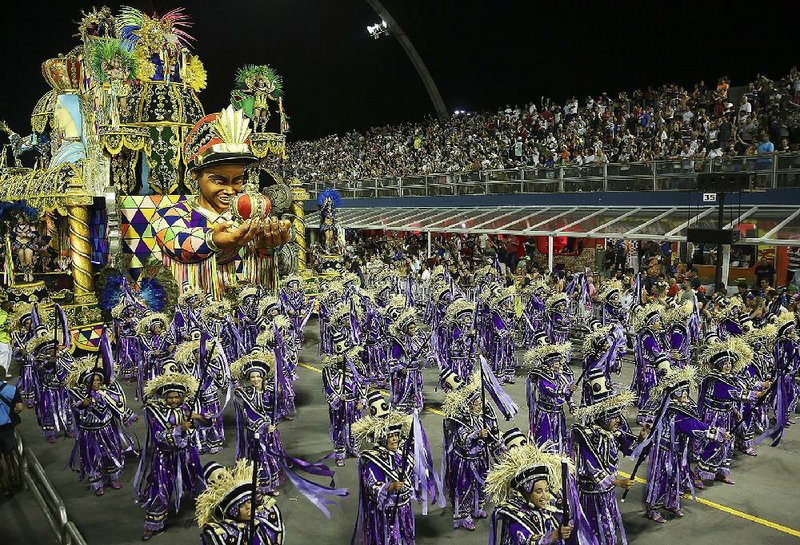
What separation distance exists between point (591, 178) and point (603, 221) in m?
2.44

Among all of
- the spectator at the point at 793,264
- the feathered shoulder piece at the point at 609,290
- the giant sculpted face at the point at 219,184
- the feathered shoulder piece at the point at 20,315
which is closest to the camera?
the feathered shoulder piece at the point at 20,315

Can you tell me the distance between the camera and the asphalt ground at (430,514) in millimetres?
7621

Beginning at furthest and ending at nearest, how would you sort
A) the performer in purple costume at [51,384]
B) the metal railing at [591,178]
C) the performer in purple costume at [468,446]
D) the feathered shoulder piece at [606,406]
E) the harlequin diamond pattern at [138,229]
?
1. the harlequin diamond pattern at [138,229]
2. the metal railing at [591,178]
3. the performer in purple costume at [51,384]
4. the performer in purple costume at [468,446]
5. the feathered shoulder piece at [606,406]

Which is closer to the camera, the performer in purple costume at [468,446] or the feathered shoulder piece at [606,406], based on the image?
the feathered shoulder piece at [606,406]

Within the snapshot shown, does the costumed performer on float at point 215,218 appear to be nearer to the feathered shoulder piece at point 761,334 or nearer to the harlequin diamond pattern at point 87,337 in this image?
the harlequin diamond pattern at point 87,337

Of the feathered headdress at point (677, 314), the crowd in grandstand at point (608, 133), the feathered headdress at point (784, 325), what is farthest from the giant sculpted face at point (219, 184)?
the feathered headdress at point (784, 325)

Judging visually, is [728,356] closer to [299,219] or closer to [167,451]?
[167,451]

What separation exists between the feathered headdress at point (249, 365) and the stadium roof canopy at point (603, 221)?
34.4 feet

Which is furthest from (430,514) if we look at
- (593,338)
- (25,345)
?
(25,345)

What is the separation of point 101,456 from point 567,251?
16.4 m

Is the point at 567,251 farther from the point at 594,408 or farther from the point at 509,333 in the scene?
the point at 594,408

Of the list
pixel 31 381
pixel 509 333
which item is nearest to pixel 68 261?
pixel 31 381

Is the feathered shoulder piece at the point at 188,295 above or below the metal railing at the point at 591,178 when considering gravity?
below

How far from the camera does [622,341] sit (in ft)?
32.2
